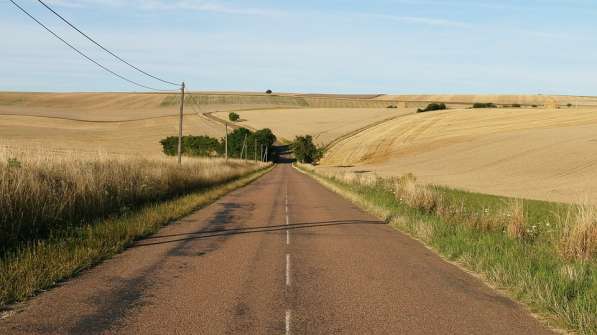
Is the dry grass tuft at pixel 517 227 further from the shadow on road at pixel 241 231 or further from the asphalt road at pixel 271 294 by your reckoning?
the shadow on road at pixel 241 231

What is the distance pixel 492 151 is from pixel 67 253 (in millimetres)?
53289

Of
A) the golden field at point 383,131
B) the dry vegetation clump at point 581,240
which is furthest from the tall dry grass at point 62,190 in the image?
the dry vegetation clump at point 581,240

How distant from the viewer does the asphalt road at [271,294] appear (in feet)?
22.0

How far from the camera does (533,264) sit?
990 cm

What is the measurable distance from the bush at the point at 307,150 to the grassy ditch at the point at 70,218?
271ft

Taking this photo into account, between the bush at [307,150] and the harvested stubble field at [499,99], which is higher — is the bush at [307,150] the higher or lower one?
the lower one

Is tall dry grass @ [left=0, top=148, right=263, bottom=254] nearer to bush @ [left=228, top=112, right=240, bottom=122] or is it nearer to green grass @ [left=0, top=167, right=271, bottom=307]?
green grass @ [left=0, top=167, right=271, bottom=307]

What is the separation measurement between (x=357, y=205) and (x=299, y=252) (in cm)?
1359

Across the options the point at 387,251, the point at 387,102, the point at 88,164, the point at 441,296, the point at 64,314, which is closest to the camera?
the point at 64,314

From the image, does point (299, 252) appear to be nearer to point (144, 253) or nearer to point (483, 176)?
point (144, 253)

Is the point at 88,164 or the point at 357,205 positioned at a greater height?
the point at 88,164

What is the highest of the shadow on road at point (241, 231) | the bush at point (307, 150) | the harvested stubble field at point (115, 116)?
the harvested stubble field at point (115, 116)

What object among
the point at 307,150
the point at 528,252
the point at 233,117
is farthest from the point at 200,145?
the point at 528,252

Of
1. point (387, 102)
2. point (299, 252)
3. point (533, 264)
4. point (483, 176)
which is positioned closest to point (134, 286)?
point (299, 252)
